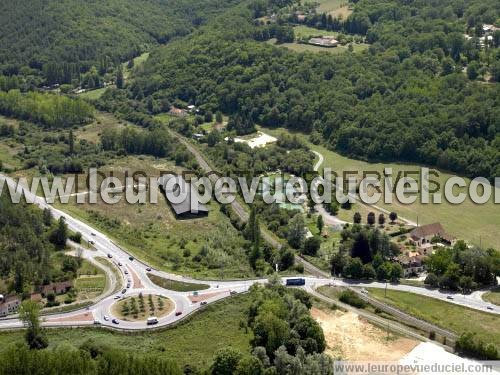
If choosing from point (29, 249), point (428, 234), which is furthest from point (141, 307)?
point (428, 234)

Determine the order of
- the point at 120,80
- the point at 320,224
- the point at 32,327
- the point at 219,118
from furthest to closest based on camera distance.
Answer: the point at 120,80 < the point at 219,118 < the point at 320,224 < the point at 32,327

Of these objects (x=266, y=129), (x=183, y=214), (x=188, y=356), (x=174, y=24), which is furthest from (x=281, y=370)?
(x=174, y=24)

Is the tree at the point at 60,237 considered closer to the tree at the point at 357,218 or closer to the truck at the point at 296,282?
the truck at the point at 296,282

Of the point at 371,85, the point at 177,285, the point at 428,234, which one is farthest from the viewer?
the point at 371,85

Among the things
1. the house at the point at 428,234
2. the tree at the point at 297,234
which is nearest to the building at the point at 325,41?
the house at the point at 428,234

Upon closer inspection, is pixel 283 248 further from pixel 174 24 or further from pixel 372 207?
pixel 174 24

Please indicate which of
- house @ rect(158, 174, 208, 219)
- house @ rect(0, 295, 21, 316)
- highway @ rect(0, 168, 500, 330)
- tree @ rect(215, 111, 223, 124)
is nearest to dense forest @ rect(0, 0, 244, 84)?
tree @ rect(215, 111, 223, 124)

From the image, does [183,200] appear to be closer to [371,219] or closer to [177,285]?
[371,219]
